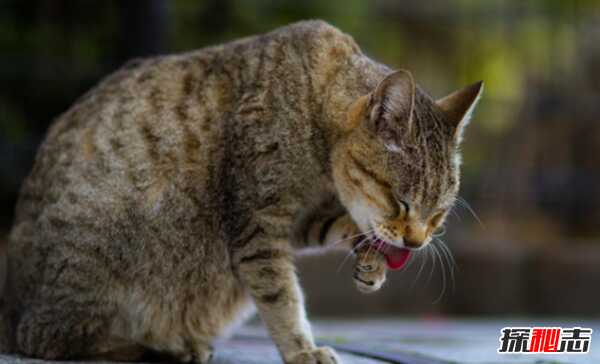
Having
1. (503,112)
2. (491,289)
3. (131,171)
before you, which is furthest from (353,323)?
(131,171)

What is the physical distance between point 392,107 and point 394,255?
52cm

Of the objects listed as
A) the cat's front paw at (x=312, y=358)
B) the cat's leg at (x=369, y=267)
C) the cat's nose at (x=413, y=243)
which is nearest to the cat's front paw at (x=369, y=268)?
the cat's leg at (x=369, y=267)

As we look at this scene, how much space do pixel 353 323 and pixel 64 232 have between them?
3115 mm

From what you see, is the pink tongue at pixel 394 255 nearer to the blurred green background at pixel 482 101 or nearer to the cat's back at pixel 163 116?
the cat's back at pixel 163 116

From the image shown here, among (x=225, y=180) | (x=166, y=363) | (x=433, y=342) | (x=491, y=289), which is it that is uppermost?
(x=225, y=180)

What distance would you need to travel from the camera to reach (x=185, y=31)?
6.75m

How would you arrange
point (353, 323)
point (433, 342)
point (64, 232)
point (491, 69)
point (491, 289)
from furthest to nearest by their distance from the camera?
point (491, 69) → point (491, 289) → point (353, 323) → point (433, 342) → point (64, 232)

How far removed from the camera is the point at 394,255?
12.5 feet

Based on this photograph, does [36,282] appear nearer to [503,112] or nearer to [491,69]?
[503,112]

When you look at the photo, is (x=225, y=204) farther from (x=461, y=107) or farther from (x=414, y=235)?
(x=461, y=107)

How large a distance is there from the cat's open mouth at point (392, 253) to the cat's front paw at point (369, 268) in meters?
0.02

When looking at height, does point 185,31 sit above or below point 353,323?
above

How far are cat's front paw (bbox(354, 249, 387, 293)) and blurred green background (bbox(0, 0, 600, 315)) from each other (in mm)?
2323

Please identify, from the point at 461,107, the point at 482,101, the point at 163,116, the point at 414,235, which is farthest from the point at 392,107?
the point at 482,101
